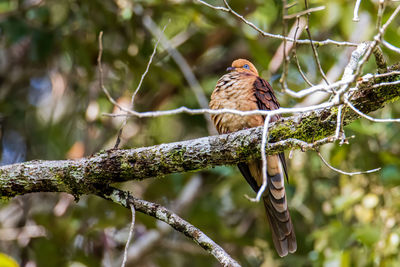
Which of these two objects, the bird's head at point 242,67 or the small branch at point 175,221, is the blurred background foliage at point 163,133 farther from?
the small branch at point 175,221

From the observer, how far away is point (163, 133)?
6656 mm

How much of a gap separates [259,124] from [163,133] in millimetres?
2811

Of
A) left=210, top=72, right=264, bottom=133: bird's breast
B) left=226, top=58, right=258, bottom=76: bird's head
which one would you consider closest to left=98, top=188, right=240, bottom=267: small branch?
left=210, top=72, right=264, bottom=133: bird's breast

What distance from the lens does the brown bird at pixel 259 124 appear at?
157 inches

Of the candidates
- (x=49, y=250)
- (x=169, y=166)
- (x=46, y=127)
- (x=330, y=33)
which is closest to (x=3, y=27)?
(x=46, y=127)

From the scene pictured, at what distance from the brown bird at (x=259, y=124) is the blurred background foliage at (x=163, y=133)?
53 centimetres

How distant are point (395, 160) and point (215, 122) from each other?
182 cm

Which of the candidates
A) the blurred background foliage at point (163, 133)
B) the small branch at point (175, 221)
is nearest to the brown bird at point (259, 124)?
the blurred background foliage at point (163, 133)

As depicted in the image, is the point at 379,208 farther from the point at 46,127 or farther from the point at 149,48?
the point at 46,127

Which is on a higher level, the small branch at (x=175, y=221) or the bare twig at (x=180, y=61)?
the bare twig at (x=180, y=61)

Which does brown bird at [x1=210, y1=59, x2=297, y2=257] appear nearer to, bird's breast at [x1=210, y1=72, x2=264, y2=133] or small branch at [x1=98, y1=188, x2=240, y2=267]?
bird's breast at [x1=210, y1=72, x2=264, y2=133]

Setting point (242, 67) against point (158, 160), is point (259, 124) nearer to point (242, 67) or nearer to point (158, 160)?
point (242, 67)

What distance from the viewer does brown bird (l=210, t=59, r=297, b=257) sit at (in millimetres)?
3994

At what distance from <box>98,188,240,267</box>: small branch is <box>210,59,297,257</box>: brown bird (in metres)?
1.31
